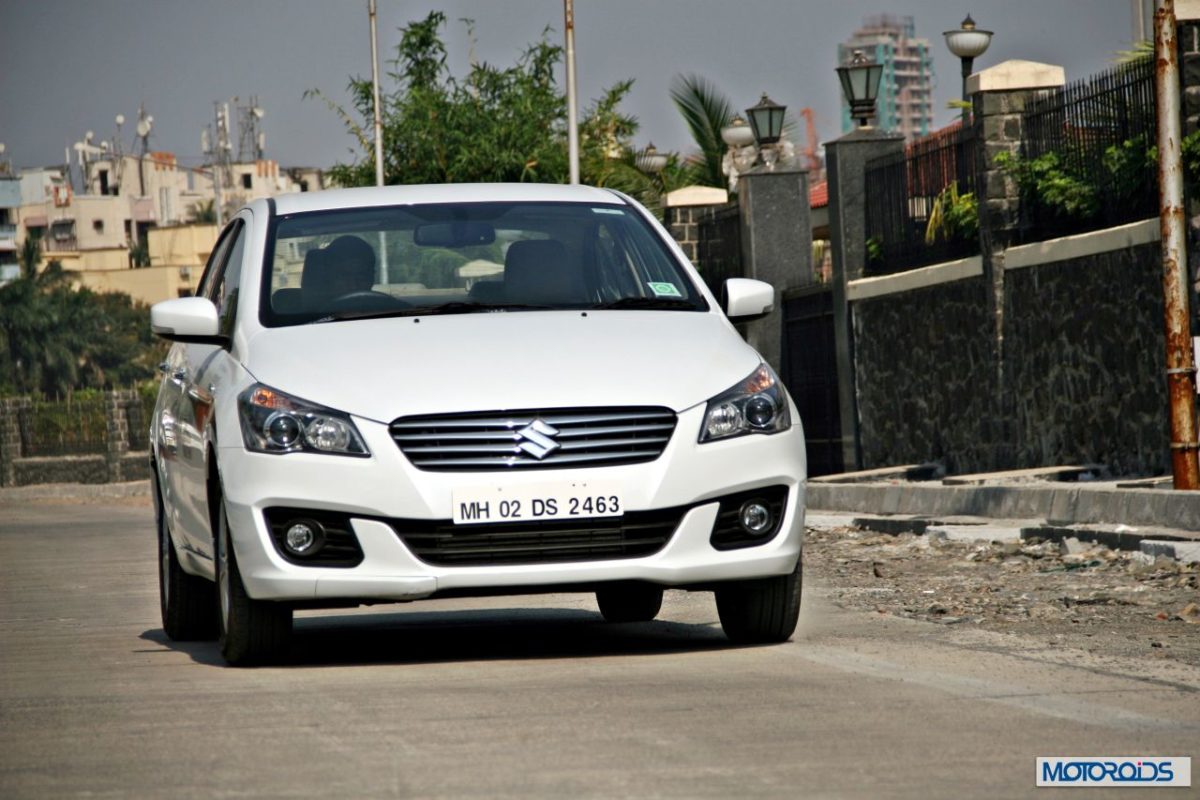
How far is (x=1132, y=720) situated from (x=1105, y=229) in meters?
13.2

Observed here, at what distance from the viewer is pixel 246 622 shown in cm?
775

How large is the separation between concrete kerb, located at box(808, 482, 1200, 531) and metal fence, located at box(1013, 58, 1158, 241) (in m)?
2.95

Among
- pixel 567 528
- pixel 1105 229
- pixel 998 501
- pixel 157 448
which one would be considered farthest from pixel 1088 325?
pixel 567 528

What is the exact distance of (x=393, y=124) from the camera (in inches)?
1633

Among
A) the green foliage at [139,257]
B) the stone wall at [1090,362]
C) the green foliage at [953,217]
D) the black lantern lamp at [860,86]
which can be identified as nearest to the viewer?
the stone wall at [1090,362]

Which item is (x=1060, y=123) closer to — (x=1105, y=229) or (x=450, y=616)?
(x=1105, y=229)

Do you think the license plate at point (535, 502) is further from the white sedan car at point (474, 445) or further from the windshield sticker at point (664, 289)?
the windshield sticker at point (664, 289)

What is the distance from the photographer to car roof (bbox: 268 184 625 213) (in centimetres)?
901

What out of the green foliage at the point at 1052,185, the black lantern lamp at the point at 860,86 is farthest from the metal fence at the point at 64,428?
the green foliage at the point at 1052,185

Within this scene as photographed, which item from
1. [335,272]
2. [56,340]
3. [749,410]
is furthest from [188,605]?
[56,340]

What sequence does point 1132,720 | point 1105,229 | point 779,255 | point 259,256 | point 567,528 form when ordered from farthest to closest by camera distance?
point 779,255 < point 1105,229 < point 259,256 < point 567,528 < point 1132,720

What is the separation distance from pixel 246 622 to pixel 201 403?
0.98 metres

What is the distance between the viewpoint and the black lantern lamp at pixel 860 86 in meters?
25.4

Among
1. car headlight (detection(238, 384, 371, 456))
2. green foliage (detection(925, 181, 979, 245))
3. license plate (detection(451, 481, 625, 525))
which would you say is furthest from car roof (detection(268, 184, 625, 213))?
green foliage (detection(925, 181, 979, 245))
